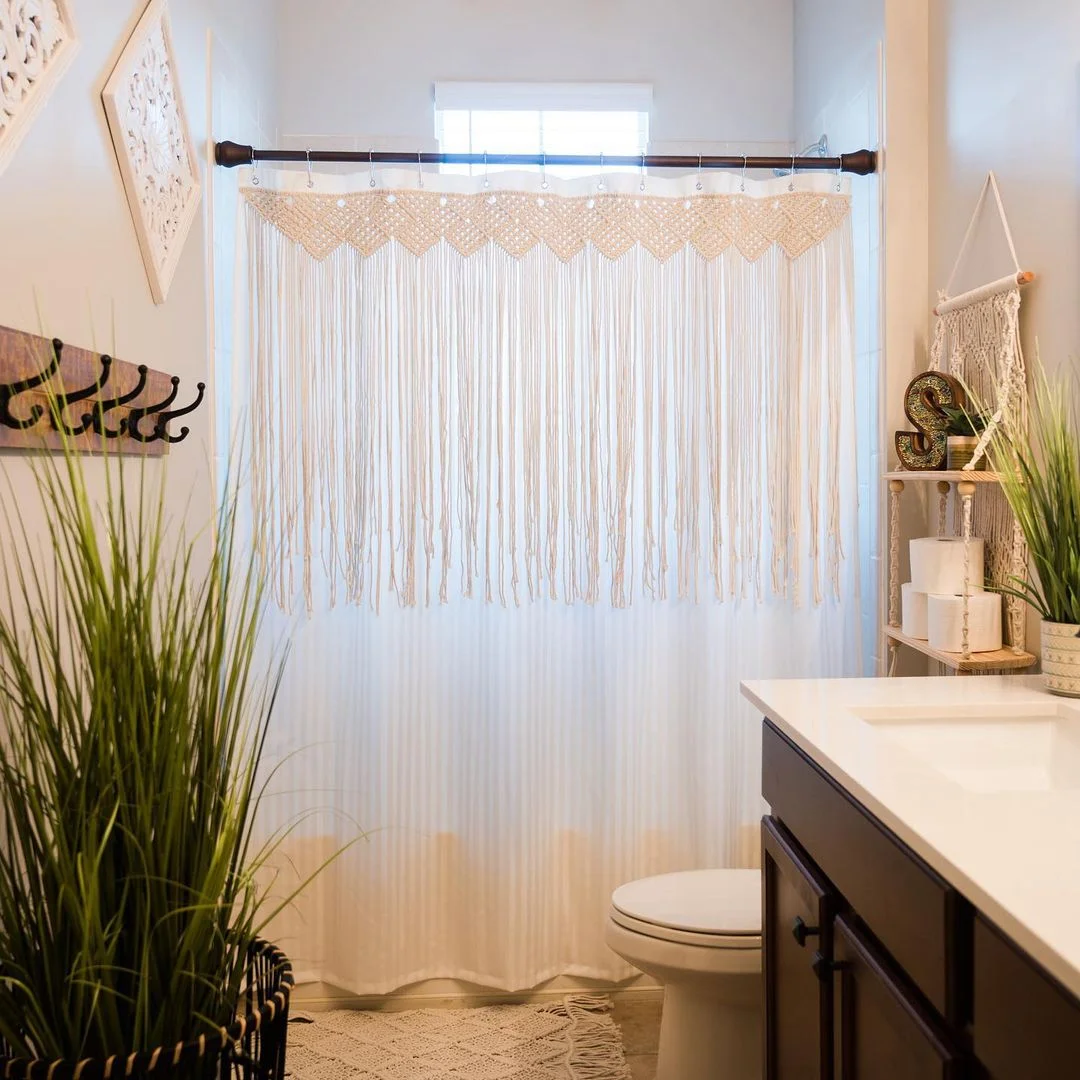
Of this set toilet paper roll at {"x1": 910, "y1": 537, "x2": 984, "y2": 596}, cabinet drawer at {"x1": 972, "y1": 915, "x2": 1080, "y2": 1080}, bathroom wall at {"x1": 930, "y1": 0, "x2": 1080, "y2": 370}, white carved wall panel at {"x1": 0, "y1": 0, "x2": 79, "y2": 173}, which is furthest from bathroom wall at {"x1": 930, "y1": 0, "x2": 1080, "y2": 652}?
white carved wall panel at {"x1": 0, "y1": 0, "x2": 79, "y2": 173}

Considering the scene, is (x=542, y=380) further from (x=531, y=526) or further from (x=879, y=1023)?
(x=879, y=1023)

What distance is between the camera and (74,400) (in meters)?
1.36

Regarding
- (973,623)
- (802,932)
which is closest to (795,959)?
(802,932)

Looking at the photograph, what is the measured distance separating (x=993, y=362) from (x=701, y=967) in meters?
1.20

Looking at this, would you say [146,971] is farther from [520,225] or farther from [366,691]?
[520,225]

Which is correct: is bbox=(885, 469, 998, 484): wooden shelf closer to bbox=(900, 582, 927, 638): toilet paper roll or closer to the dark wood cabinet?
bbox=(900, 582, 927, 638): toilet paper roll

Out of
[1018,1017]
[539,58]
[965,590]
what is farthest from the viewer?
[539,58]

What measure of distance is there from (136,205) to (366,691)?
3.70 ft

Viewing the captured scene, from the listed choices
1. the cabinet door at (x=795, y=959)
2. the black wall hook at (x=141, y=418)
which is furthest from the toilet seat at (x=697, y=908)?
the black wall hook at (x=141, y=418)

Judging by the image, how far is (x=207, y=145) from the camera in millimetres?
2242

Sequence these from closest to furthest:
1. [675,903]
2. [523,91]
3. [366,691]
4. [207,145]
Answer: [675,903] → [207,145] → [366,691] → [523,91]

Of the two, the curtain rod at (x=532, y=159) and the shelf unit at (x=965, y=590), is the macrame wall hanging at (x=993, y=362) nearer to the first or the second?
the shelf unit at (x=965, y=590)

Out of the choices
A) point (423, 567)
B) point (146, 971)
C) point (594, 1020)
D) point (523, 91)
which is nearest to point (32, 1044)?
point (146, 971)

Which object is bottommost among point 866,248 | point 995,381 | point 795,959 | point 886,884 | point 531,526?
point 795,959
